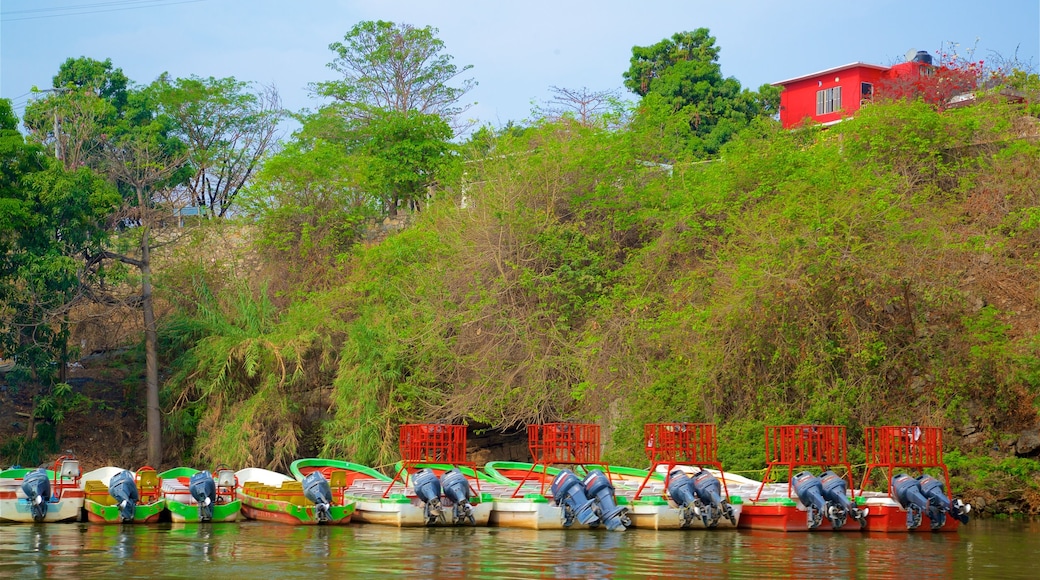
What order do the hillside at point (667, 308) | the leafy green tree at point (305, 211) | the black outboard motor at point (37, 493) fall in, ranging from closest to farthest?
A: the black outboard motor at point (37, 493), the hillside at point (667, 308), the leafy green tree at point (305, 211)

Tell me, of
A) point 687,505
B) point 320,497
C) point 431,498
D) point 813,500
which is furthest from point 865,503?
point 320,497

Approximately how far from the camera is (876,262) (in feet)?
→ 73.0

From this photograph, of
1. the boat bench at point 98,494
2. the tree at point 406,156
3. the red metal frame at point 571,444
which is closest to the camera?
the red metal frame at point 571,444

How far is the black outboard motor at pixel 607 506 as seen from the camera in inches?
703

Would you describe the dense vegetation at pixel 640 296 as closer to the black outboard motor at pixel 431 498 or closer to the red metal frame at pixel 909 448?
the red metal frame at pixel 909 448

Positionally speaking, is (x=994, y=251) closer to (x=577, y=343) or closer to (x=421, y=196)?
(x=577, y=343)

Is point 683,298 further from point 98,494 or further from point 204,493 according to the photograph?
point 98,494

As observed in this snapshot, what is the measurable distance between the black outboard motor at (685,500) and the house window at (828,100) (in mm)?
29170

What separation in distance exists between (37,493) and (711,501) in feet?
37.6

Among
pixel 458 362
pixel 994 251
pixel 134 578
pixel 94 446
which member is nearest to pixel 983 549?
pixel 994 251

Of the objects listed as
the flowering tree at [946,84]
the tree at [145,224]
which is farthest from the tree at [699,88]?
the tree at [145,224]

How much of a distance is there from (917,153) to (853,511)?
11356 mm

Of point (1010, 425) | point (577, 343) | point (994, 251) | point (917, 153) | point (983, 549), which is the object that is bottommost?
point (983, 549)

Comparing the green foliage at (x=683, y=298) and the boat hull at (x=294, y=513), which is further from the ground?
the green foliage at (x=683, y=298)
